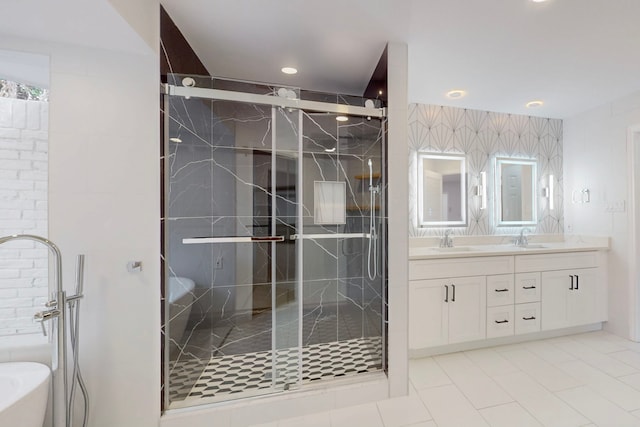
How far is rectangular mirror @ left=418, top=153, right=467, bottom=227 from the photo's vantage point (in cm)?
292

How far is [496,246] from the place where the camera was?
2.92 m

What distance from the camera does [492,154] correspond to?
3.12 meters

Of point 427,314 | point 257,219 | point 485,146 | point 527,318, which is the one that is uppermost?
point 485,146

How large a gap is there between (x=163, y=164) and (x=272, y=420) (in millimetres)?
1695

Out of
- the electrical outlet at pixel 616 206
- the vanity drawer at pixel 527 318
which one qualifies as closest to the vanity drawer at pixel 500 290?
the vanity drawer at pixel 527 318

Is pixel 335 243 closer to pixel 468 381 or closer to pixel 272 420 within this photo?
pixel 272 420

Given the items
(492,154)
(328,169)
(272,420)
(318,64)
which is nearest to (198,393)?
(272,420)

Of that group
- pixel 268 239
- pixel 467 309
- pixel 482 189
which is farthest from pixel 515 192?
pixel 268 239

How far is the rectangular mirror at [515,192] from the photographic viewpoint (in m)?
3.14

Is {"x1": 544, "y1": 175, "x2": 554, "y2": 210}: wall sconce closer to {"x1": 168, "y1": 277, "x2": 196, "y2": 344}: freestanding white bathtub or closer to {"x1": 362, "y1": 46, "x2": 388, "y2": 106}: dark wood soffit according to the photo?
{"x1": 362, "y1": 46, "x2": 388, "y2": 106}: dark wood soffit

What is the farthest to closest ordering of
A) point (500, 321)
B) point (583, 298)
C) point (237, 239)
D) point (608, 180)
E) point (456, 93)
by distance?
point (608, 180) < point (583, 298) < point (456, 93) < point (500, 321) < point (237, 239)

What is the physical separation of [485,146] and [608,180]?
1.25 meters

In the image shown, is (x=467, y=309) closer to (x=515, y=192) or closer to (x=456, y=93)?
(x=515, y=192)

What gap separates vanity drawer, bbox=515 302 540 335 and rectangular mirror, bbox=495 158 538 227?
951 millimetres
